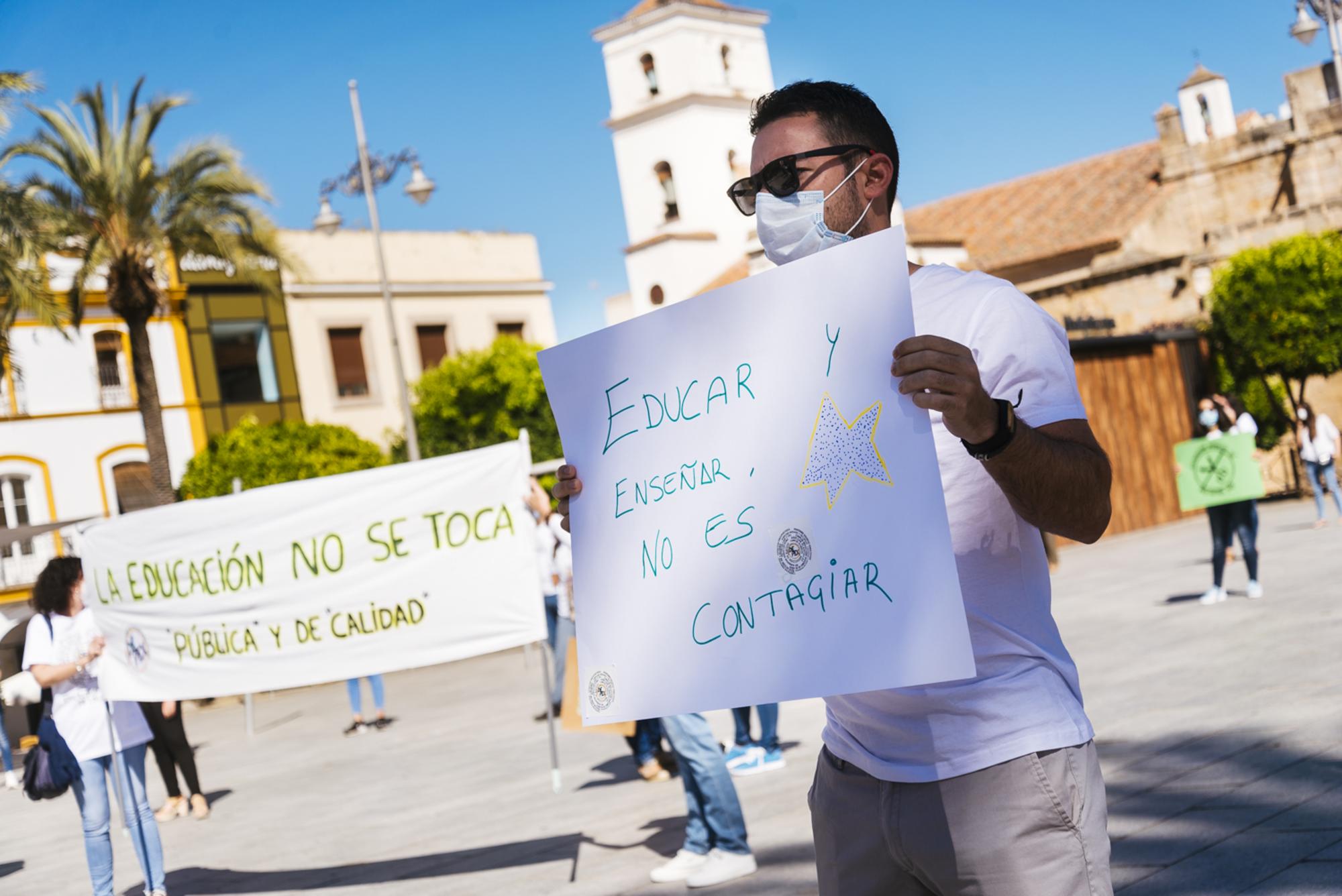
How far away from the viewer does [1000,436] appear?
1.95 meters

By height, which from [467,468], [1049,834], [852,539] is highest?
[467,468]

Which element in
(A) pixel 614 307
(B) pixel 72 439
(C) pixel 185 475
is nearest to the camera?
(C) pixel 185 475

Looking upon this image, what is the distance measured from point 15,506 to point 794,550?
1383 inches

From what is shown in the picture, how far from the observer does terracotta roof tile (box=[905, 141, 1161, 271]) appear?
134 ft

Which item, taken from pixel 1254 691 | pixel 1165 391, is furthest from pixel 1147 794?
pixel 1165 391

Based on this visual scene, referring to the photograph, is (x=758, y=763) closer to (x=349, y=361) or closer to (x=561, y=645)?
(x=561, y=645)

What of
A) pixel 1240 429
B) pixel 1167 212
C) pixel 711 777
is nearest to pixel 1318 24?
pixel 1167 212

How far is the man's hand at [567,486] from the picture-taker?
2.69 m

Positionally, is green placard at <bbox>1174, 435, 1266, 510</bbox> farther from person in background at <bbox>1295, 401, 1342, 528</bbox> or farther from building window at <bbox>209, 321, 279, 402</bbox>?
building window at <bbox>209, 321, 279, 402</bbox>

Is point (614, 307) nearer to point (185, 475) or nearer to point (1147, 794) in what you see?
point (185, 475)

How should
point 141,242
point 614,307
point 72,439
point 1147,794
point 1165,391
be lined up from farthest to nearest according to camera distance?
1. point 614,307
2. point 72,439
3. point 1165,391
4. point 141,242
5. point 1147,794

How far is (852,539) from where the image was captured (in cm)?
217

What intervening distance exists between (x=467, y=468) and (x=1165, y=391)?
2410 cm

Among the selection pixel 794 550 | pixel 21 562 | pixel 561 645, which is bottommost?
pixel 561 645
